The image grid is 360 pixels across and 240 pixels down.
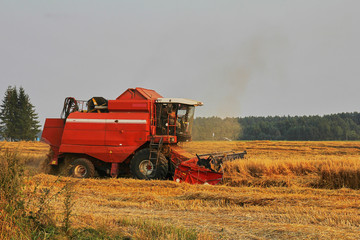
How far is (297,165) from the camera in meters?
12.2

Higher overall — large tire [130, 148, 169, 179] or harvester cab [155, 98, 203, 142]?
harvester cab [155, 98, 203, 142]

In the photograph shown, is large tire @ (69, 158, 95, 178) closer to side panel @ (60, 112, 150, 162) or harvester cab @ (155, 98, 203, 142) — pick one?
side panel @ (60, 112, 150, 162)

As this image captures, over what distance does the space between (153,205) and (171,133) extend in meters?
5.10

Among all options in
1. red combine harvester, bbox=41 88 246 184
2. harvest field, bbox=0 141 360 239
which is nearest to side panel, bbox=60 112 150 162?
red combine harvester, bbox=41 88 246 184

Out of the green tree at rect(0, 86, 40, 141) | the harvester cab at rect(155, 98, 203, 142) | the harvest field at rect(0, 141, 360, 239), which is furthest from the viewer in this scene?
the green tree at rect(0, 86, 40, 141)

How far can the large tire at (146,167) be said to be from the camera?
12.0m

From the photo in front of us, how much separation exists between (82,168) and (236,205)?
284 inches

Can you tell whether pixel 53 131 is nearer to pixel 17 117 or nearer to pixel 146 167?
pixel 146 167

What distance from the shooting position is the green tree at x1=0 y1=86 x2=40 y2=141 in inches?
2126

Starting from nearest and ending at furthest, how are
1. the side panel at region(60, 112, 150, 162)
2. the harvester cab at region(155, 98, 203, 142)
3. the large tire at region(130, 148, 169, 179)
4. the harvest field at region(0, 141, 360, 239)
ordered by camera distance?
the harvest field at region(0, 141, 360, 239), the large tire at region(130, 148, 169, 179), the side panel at region(60, 112, 150, 162), the harvester cab at region(155, 98, 203, 142)

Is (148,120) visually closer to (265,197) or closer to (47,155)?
(47,155)

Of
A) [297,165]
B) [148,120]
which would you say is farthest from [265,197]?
[148,120]

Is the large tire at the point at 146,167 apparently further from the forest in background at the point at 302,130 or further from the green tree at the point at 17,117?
the green tree at the point at 17,117

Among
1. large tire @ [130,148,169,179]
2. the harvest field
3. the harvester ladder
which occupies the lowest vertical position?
the harvest field
